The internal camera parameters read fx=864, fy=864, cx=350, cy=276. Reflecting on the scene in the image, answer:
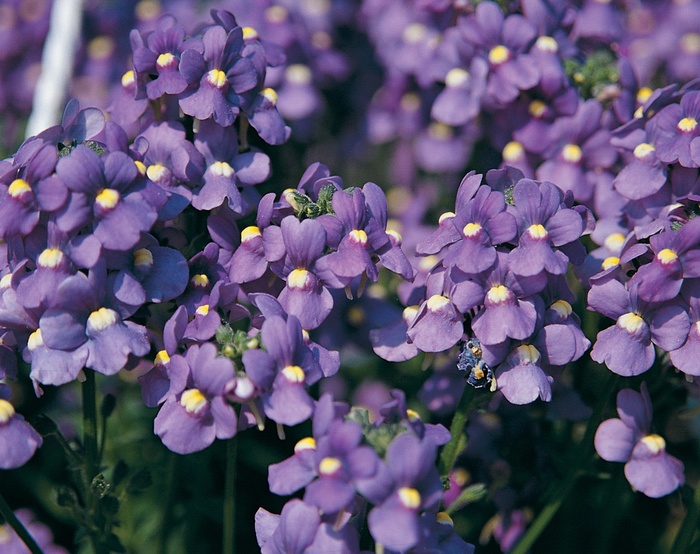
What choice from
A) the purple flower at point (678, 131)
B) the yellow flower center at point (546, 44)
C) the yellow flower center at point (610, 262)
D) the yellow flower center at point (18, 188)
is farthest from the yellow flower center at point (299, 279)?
the yellow flower center at point (546, 44)

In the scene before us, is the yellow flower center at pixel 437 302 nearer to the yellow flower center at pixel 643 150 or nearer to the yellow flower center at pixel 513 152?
the yellow flower center at pixel 643 150

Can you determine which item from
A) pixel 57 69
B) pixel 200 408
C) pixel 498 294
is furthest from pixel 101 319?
pixel 57 69

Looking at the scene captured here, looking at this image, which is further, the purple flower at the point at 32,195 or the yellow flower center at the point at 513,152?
the yellow flower center at the point at 513,152

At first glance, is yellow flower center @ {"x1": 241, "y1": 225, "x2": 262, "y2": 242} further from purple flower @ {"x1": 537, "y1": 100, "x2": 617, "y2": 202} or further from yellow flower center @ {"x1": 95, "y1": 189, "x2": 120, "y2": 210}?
purple flower @ {"x1": 537, "y1": 100, "x2": 617, "y2": 202}

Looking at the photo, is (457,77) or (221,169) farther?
(457,77)

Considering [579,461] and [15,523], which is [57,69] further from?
[579,461]

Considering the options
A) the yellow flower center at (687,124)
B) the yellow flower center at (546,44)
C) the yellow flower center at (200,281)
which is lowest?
the yellow flower center at (546,44)

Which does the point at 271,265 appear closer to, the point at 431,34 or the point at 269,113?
the point at 269,113
